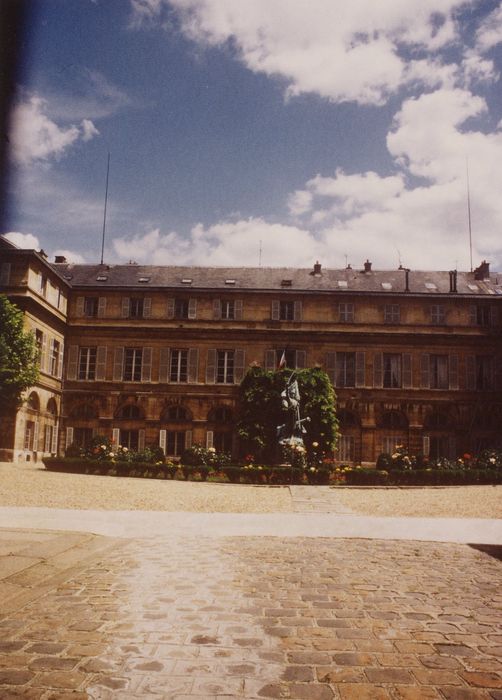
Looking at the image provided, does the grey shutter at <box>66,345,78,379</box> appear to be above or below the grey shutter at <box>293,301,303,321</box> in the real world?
below

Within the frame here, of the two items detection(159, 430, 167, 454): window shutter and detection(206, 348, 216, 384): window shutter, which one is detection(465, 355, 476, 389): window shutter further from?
detection(159, 430, 167, 454): window shutter

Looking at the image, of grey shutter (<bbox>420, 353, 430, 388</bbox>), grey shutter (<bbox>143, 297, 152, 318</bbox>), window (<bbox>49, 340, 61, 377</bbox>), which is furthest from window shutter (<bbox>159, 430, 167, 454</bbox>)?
grey shutter (<bbox>420, 353, 430, 388</bbox>)

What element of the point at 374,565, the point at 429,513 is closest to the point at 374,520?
the point at 429,513

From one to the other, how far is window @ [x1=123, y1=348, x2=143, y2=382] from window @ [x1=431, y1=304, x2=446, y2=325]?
18138 millimetres

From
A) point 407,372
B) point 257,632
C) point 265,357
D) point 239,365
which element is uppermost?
point 265,357

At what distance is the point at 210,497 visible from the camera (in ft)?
55.9

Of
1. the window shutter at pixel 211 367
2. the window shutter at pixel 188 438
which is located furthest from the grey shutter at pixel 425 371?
the window shutter at pixel 188 438

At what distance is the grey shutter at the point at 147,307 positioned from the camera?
36.9 metres

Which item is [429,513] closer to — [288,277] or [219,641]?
[219,641]

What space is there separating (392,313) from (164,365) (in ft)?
47.3

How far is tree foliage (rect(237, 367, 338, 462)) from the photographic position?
32500 millimetres

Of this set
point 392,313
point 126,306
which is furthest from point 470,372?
point 126,306

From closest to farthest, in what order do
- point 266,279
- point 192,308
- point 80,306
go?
point 80,306 < point 192,308 < point 266,279

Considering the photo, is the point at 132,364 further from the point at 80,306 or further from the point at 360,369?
the point at 360,369
